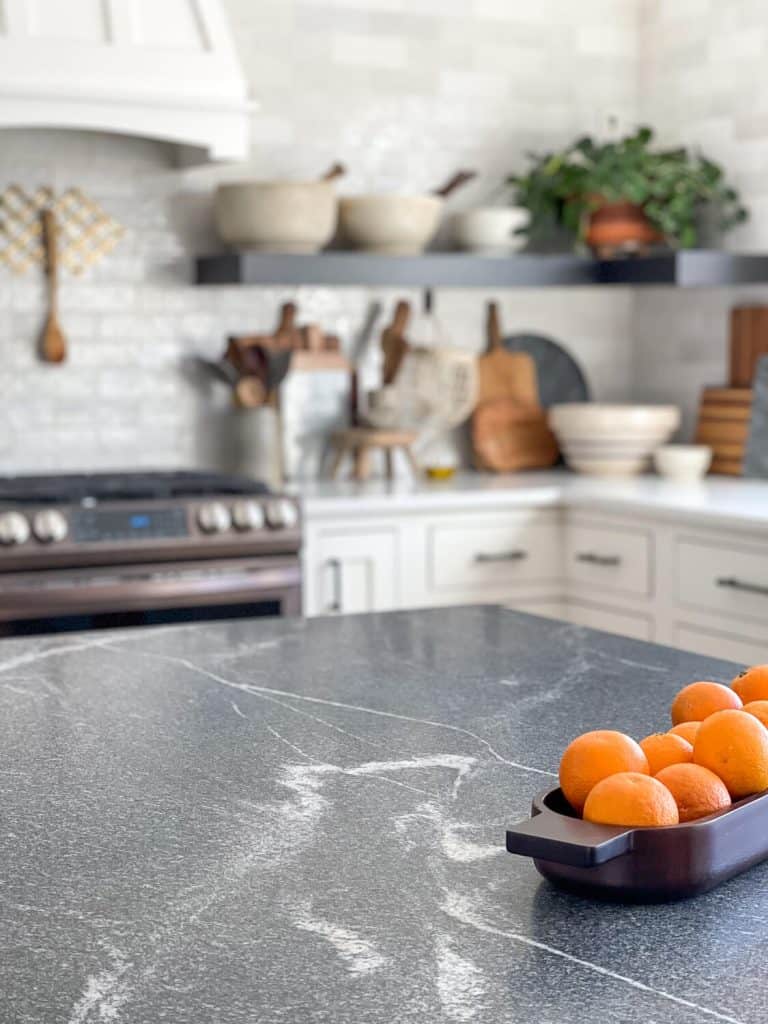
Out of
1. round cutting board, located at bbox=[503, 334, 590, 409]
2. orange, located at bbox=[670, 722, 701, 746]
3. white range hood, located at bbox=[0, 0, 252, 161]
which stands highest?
white range hood, located at bbox=[0, 0, 252, 161]

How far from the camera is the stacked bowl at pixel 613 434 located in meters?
4.83

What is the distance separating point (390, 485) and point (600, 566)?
0.70 metres

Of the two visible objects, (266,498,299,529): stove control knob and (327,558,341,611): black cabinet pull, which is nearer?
(266,498,299,529): stove control knob

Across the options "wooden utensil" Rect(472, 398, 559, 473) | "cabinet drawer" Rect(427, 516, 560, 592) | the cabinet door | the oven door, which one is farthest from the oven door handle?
"wooden utensil" Rect(472, 398, 559, 473)

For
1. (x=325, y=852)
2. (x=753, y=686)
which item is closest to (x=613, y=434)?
(x=753, y=686)

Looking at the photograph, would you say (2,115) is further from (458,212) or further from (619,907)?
(619,907)

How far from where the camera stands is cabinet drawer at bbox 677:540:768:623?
3.69 m

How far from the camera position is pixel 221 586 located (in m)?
3.87

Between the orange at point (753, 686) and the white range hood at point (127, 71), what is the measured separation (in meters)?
2.99

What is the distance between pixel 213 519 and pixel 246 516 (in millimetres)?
87

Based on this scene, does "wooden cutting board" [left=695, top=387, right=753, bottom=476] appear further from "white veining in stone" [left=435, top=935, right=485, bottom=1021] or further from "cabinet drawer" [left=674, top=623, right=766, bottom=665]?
"white veining in stone" [left=435, top=935, right=485, bottom=1021]

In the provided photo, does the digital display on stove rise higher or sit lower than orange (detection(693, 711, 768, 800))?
lower

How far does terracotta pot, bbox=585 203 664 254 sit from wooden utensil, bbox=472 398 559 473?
596mm

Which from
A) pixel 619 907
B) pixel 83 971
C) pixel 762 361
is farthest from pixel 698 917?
pixel 762 361
